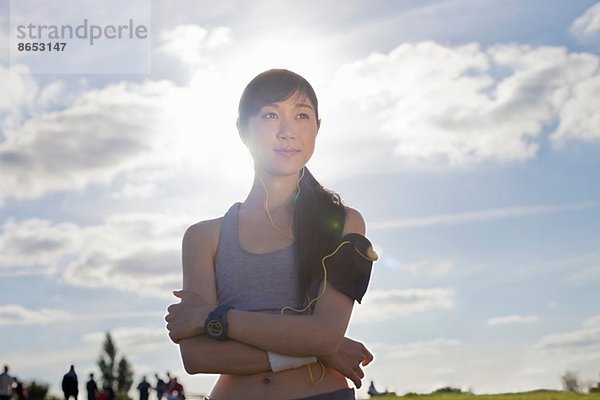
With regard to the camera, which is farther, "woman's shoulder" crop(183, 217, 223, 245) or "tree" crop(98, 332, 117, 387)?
"tree" crop(98, 332, 117, 387)

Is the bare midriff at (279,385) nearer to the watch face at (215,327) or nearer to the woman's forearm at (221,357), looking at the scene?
the woman's forearm at (221,357)

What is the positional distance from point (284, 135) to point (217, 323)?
1011 millimetres

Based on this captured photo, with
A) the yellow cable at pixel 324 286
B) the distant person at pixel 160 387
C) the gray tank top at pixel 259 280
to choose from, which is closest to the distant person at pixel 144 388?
the distant person at pixel 160 387

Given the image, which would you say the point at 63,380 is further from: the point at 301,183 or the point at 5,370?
the point at 301,183

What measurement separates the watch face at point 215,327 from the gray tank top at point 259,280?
17cm

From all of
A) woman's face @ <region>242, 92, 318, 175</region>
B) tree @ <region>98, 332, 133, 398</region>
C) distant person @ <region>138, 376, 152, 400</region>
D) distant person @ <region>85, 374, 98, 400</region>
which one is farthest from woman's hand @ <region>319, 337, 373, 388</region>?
tree @ <region>98, 332, 133, 398</region>

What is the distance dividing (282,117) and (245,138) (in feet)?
0.85

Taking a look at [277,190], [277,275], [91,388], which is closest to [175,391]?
[91,388]

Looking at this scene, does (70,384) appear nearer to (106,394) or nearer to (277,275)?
(106,394)

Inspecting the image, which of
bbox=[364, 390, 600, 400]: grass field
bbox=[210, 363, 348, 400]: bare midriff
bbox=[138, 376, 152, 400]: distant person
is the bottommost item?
bbox=[210, 363, 348, 400]: bare midriff

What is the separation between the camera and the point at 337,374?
14.7 feet

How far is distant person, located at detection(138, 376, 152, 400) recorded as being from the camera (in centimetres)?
3844

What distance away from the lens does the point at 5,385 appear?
30.8 meters

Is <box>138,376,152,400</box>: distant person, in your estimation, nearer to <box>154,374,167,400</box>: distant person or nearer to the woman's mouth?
<box>154,374,167,400</box>: distant person
